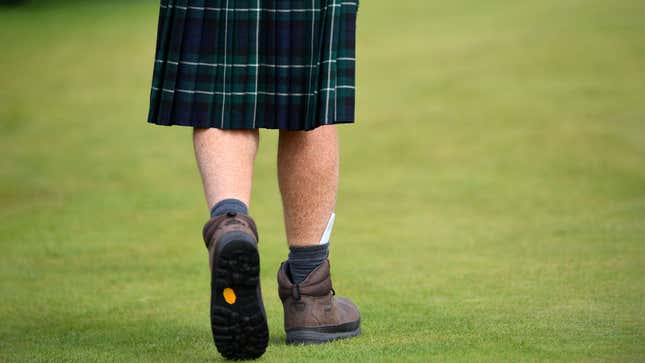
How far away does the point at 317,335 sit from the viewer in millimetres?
2166

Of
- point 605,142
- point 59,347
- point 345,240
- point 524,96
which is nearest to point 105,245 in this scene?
point 345,240

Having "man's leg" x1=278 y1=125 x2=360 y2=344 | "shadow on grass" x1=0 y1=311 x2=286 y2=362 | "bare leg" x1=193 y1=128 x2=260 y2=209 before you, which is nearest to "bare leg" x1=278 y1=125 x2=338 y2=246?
"man's leg" x1=278 y1=125 x2=360 y2=344

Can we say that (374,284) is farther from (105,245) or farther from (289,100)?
(105,245)

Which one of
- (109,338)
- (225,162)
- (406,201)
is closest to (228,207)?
(225,162)

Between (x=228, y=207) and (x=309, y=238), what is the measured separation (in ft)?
0.95

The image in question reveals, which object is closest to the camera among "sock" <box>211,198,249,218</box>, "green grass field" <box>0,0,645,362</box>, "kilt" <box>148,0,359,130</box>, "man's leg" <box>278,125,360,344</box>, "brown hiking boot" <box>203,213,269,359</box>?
"brown hiking boot" <box>203,213,269,359</box>

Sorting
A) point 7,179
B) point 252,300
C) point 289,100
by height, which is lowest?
point 7,179

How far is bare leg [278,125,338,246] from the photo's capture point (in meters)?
2.17

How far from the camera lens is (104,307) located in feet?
8.92

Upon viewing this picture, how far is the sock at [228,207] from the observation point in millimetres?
1957

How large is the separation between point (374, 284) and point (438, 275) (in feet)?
0.71

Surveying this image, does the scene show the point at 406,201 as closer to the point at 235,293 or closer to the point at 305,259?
the point at 305,259

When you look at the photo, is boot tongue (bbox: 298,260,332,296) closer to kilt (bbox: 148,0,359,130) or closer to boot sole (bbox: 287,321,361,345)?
boot sole (bbox: 287,321,361,345)

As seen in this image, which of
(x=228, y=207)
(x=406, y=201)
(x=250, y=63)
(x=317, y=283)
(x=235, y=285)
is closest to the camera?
(x=235, y=285)
